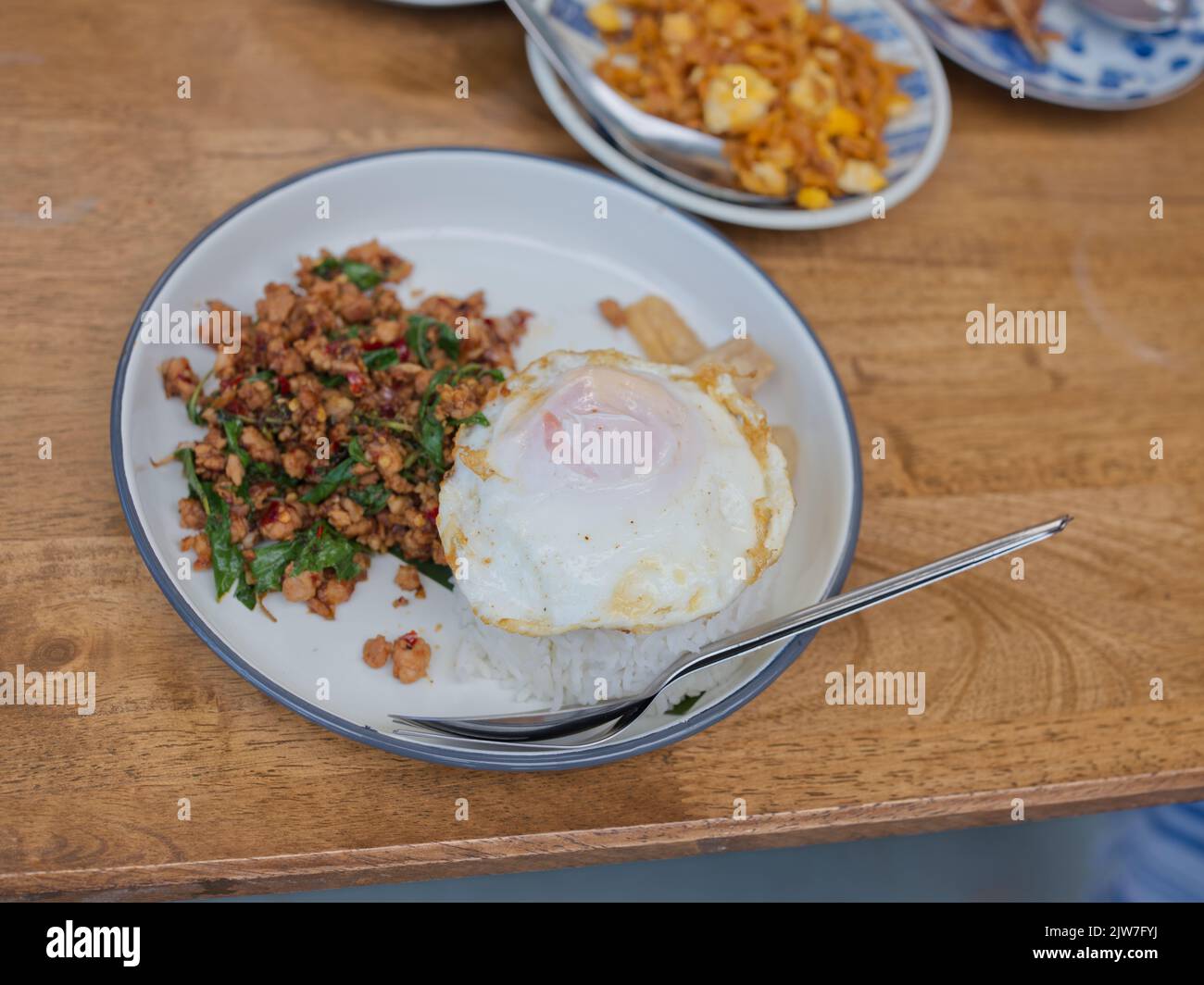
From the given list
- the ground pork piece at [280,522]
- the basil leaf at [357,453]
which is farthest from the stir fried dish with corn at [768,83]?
the ground pork piece at [280,522]

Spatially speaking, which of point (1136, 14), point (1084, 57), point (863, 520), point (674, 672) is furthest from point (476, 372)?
point (1136, 14)

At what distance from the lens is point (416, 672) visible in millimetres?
2111

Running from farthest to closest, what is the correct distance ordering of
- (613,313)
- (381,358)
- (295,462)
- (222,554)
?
(613,313)
(381,358)
(295,462)
(222,554)

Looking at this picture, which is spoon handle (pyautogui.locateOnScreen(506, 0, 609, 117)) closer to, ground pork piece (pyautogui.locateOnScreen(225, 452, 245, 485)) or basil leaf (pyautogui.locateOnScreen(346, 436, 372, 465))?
basil leaf (pyautogui.locateOnScreen(346, 436, 372, 465))

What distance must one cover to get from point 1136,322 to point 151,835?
118 inches

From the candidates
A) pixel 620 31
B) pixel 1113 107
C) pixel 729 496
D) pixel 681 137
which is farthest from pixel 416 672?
pixel 1113 107

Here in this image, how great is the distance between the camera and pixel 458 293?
266 cm

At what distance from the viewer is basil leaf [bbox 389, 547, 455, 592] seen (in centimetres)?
225

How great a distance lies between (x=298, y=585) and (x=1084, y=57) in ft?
10.2

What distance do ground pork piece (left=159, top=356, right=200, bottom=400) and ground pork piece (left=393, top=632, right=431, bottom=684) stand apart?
0.78 meters

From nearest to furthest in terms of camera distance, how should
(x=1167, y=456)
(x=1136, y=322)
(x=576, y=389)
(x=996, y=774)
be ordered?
(x=576, y=389)
(x=996, y=774)
(x=1167, y=456)
(x=1136, y=322)

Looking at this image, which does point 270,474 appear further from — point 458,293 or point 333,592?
point 458,293
